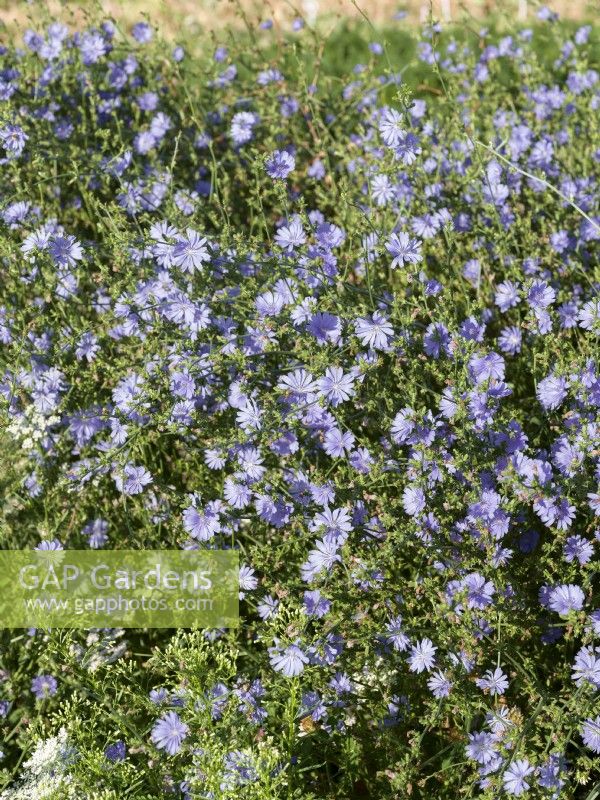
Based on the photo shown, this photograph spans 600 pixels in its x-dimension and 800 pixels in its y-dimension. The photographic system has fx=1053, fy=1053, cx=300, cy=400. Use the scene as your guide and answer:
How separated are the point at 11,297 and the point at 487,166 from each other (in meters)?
1.63

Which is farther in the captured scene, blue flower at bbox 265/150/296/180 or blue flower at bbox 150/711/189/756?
blue flower at bbox 265/150/296/180

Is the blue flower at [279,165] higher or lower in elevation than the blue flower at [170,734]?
higher

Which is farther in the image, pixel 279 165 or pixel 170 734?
pixel 279 165

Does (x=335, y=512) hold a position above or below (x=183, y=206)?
below

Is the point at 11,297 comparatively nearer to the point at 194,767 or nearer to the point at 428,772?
the point at 194,767

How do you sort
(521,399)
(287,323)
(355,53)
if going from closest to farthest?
1. (287,323)
2. (521,399)
3. (355,53)

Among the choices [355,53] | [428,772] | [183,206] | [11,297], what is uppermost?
[355,53]

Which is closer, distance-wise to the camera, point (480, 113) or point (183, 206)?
point (183, 206)

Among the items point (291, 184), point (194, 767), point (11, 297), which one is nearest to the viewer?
point (194, 767)

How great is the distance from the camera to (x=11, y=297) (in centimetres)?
342

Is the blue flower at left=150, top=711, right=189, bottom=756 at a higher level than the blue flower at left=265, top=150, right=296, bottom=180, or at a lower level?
lower

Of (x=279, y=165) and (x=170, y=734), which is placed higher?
(x=279, y=165)

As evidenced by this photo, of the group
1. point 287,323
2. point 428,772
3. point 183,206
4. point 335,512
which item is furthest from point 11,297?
point 428,772

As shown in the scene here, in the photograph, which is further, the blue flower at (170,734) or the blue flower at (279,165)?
the blue flower at (279,165)
